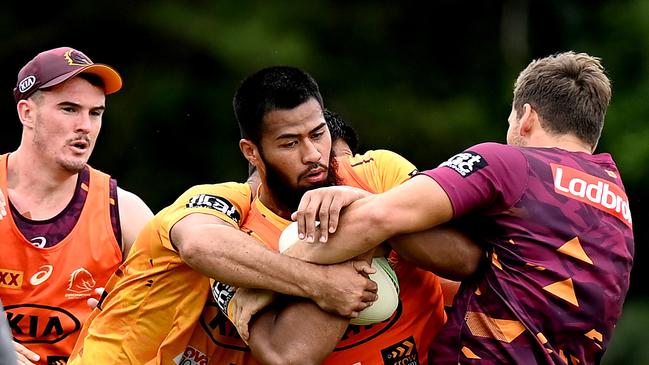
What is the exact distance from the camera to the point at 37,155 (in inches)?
290

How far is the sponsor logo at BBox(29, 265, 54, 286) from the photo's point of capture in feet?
23.2

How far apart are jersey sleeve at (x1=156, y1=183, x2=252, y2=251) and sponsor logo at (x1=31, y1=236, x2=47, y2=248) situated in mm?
1284

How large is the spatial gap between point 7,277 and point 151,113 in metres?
9.55

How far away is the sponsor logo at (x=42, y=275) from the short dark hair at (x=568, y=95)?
272 centimetres

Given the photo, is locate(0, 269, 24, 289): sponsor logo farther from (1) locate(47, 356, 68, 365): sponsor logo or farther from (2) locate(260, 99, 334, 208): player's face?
(2) locate(260, 99, 334, 208): player's face

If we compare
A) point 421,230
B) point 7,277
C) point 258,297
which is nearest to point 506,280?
point 421,230

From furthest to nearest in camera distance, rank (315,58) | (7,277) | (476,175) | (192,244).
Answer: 1. (315,58)
2. (7,277)
3. (192,244)
4. (476,175)

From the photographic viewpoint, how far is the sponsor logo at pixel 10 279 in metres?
7.00

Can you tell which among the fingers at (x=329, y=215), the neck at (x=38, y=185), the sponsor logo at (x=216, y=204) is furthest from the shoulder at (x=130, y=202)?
the fingers at (x=329, y=215)

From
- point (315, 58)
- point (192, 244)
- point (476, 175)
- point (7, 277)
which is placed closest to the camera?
point (476, 175)

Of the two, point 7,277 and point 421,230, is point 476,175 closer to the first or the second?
point 421,230

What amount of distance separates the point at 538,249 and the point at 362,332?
101 centimetres

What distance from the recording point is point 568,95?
18.4ft

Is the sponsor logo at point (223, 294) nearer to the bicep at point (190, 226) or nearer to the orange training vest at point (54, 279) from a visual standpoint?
the bicep at point (190, 226)
